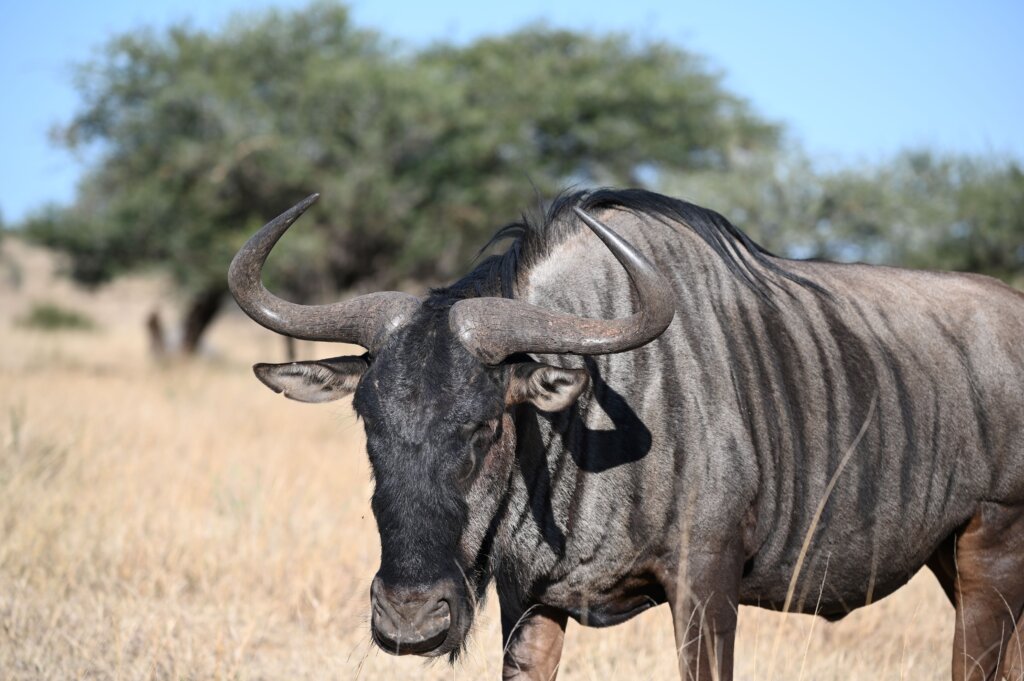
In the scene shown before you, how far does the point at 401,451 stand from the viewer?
2.86 m

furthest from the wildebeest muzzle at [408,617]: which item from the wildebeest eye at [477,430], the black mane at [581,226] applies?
the black mane at [581,226]

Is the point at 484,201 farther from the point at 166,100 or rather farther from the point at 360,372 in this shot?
the point at 360,372

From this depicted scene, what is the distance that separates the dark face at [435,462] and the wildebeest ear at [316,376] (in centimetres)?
25

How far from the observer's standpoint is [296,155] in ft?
50.1

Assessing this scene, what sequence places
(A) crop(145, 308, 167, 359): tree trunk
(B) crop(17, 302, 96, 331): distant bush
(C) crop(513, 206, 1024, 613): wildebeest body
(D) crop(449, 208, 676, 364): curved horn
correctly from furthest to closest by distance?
(B) crop(17, 302, 96, 331): distant bush < (A) crop(145, 308, 167, 359): tree trunk < (C) crop(513, 206, 1024, 613): wildebeest body < (D) crop(449, 208, 676, 364): curved horn

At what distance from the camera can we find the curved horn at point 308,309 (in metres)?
3.13

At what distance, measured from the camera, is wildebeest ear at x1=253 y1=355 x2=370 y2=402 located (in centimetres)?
328

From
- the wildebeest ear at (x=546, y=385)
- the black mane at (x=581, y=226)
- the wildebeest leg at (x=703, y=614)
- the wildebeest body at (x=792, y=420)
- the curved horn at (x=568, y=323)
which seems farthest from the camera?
the black mane at (x=581, y=226)

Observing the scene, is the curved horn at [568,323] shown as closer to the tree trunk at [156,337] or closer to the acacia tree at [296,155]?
the acacia tree at [296,155]

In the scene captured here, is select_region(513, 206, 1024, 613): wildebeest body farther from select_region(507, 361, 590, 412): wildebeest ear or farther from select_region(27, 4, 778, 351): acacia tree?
select_region(27, 4, 778, 351): acacia tree

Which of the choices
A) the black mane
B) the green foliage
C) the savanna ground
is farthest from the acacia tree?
the black mane

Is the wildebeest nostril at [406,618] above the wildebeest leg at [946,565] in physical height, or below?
above

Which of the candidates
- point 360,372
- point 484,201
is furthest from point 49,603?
point 484,201

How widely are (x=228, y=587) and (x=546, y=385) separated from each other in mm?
2711
